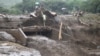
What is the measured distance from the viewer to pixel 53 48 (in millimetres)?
17469

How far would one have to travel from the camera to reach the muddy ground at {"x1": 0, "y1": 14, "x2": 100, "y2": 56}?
17.6m

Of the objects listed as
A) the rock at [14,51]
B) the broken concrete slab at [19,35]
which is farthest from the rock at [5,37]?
the rock at [14,51]

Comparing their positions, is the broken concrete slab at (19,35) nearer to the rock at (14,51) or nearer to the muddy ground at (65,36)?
the muddy ground at (65,36)

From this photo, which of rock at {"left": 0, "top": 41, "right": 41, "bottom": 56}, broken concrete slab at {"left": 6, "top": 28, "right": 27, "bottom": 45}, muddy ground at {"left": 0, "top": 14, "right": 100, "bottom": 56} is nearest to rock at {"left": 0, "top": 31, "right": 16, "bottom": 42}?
broken concrete slab at {"left": 6, "top": 28, "right": 27, "bottom": 45}

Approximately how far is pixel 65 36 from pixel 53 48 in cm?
413

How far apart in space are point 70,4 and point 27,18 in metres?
21.3

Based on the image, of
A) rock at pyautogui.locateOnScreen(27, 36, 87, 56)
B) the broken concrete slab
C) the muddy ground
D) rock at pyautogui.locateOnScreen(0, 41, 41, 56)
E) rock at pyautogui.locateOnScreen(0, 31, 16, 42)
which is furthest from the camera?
the broken concrete slab

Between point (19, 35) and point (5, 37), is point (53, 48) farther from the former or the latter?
point (5, 37)

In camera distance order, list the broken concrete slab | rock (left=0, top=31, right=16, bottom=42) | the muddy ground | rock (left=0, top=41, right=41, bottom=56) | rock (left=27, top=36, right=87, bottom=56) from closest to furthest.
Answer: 1. rock (left=0, top=41, right=41, bottom=56)
2. rock (left=27, top=36, right=87, bottom=56)
3. the muddy ground
4. rock (left=0, top=31, right=16, bottom=42)
5. the broken concrete slab

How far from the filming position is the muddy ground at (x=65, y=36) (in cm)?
1759

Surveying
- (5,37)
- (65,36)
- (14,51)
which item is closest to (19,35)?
(5,37)

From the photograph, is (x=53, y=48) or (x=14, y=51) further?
(x=53, y=48)

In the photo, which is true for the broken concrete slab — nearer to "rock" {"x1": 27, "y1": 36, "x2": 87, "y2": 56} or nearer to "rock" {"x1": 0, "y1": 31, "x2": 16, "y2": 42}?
"rock" {"x1": 27, "y1": 36, "x2": 87, "y2": 56}

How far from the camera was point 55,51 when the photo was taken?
56.0 ft
